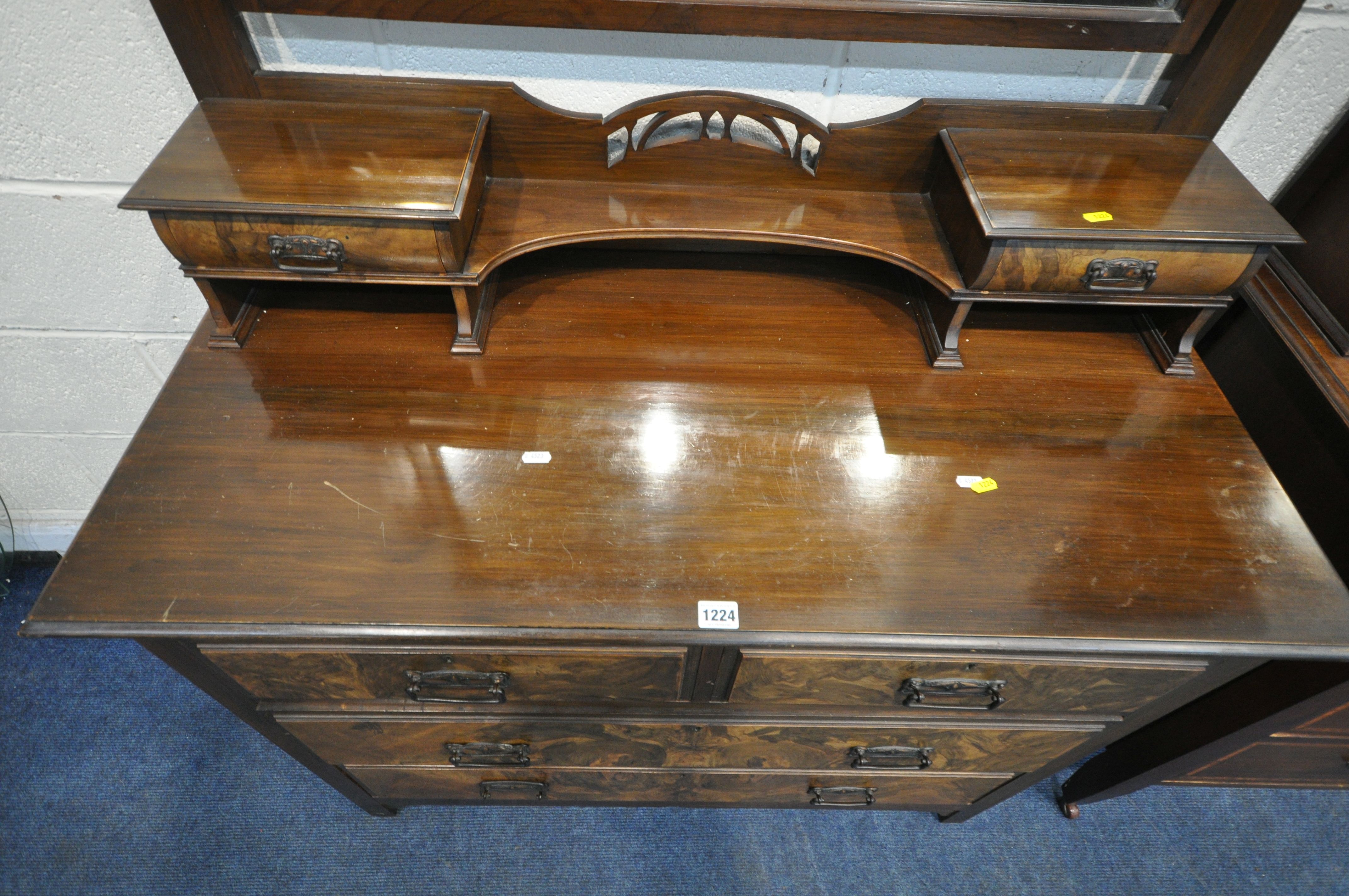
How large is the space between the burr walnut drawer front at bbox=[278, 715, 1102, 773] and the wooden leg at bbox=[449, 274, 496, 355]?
0.59 metres

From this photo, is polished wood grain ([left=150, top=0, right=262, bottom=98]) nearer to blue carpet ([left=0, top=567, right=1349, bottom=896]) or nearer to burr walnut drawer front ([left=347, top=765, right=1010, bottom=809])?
burr walnut drawer front ([left=347, top=765, right=1010, bottom=809])

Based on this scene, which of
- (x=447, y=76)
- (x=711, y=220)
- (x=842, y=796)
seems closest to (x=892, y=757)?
(x=842, y=796)

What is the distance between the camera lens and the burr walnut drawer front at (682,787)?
136cm

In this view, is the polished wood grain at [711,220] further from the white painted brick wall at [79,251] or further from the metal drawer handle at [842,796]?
the metal drawer handle at [842,796]

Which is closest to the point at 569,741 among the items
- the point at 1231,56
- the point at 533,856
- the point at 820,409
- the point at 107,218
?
the point at 533,856

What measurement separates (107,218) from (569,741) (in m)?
1.26

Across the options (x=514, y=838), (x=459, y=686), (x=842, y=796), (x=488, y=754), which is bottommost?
(x=514, y=838)

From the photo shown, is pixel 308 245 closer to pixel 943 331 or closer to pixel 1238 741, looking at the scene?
pixel 943 331

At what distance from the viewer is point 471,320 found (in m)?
1.12

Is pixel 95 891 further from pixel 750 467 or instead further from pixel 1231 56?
pixel 1231 56

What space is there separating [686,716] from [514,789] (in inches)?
19.1

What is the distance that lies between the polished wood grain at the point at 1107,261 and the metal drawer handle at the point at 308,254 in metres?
0.93

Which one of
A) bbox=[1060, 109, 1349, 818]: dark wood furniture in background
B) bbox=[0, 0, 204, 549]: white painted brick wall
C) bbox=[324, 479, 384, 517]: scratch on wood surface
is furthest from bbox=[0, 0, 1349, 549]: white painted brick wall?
bbox=[324, 479, 384, 517]: scratch on wood surface

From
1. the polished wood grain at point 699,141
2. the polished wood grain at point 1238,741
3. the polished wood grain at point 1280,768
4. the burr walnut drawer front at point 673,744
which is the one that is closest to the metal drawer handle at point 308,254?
the polished wood grain at point 699,141
